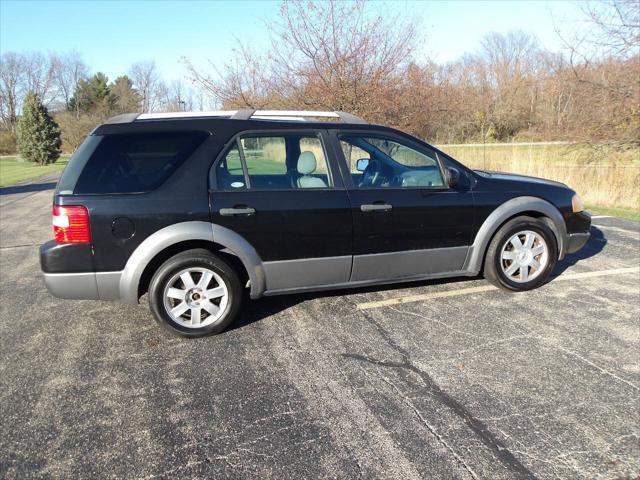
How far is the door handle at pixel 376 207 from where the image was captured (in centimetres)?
390

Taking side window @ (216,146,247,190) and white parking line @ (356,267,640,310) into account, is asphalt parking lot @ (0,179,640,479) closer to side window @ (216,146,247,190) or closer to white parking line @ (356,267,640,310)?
white parking line @ (356,267,640,310)

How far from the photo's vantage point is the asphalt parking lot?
88.9 inches

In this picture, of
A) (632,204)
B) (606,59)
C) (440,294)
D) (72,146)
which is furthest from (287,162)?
(72,146)

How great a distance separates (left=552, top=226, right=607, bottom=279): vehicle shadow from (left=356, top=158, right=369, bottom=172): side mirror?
257 cm

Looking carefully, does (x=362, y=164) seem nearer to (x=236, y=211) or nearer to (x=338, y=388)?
(x=236, y=211)

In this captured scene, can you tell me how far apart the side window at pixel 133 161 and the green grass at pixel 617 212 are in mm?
8355

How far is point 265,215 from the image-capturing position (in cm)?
365

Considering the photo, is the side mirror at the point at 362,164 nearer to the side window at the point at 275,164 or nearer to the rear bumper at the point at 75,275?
the side window at the point at 275,164

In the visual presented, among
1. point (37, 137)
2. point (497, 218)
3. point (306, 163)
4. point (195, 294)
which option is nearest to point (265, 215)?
point (306, 163)

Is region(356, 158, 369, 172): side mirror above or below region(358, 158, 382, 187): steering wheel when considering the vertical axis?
above

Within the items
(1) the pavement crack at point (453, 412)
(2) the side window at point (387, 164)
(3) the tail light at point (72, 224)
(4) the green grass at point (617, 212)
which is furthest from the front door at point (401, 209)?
(4) the green grass at point (617, 212)

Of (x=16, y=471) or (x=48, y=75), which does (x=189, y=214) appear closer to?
(x=16, y=471)

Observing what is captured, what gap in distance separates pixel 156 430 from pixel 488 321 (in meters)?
2.76

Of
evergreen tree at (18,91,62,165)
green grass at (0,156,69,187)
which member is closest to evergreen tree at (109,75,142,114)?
evergreen tree at (18,91,62,165)
